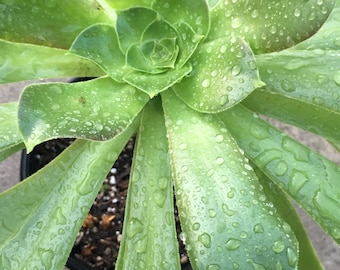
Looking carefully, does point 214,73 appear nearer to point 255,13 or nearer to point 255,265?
point 255,13

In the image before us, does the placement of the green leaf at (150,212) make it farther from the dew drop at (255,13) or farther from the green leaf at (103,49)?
the dew drop at (255,13)

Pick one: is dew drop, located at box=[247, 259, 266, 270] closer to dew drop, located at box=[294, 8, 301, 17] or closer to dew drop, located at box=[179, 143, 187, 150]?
dew drop, located at box=[179, 143, 187, 150]

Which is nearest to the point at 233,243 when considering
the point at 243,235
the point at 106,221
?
the point at 243,235

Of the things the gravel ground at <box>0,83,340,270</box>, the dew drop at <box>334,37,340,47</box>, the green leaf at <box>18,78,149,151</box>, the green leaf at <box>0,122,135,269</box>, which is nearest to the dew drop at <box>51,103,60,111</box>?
the green leaf at <box>18,78,149,151</box>

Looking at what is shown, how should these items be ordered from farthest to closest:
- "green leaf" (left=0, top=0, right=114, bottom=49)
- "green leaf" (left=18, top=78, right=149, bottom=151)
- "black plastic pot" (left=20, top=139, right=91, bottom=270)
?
"black plastic pot" (left=20, top=139, right=91, bottom=270)
"green leaf" (left=0, top=0, right=114, bottom=49)
"green leaf" (left=18, top=78, right=149, bottom=151)

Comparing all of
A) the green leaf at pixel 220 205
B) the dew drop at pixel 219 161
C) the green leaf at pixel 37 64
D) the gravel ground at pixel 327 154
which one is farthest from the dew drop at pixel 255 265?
the gravel ground at pixel 327 154

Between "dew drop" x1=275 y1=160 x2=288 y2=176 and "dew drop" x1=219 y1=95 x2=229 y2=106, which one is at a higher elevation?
"dew drop" x1=219 y1=95 x2=229 y2=106
